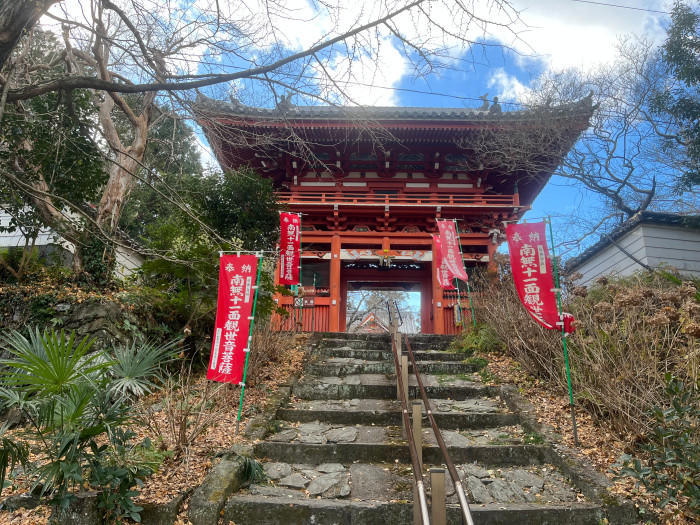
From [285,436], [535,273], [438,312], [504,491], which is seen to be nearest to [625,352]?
[535,273]

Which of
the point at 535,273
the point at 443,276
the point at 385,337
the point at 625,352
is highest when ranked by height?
the point at 443,276

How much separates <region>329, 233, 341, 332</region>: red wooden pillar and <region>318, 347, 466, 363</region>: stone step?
10.0ft

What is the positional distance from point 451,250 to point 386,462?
249 inches

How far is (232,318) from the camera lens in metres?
4.89

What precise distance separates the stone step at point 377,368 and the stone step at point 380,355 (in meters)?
0.48

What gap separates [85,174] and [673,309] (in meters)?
7.91

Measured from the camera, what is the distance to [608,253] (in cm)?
1100

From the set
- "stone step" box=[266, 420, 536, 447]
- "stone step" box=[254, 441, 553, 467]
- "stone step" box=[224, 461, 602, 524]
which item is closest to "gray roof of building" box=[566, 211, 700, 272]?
"stone step" box=[266, 420, 536, 447]

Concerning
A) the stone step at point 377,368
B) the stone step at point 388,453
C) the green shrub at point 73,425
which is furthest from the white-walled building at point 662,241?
the green shrub at point 73,425

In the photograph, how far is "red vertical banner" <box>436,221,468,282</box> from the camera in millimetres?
9477

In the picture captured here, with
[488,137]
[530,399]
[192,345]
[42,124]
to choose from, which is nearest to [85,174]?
[42,124]

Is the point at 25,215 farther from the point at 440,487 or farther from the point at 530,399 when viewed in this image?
the point at 530,399

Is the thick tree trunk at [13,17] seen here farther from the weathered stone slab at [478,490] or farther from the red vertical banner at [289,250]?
the red vertical banner at [289,250]

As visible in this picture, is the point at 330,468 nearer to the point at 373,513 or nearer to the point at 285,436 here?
the point at 285,436
